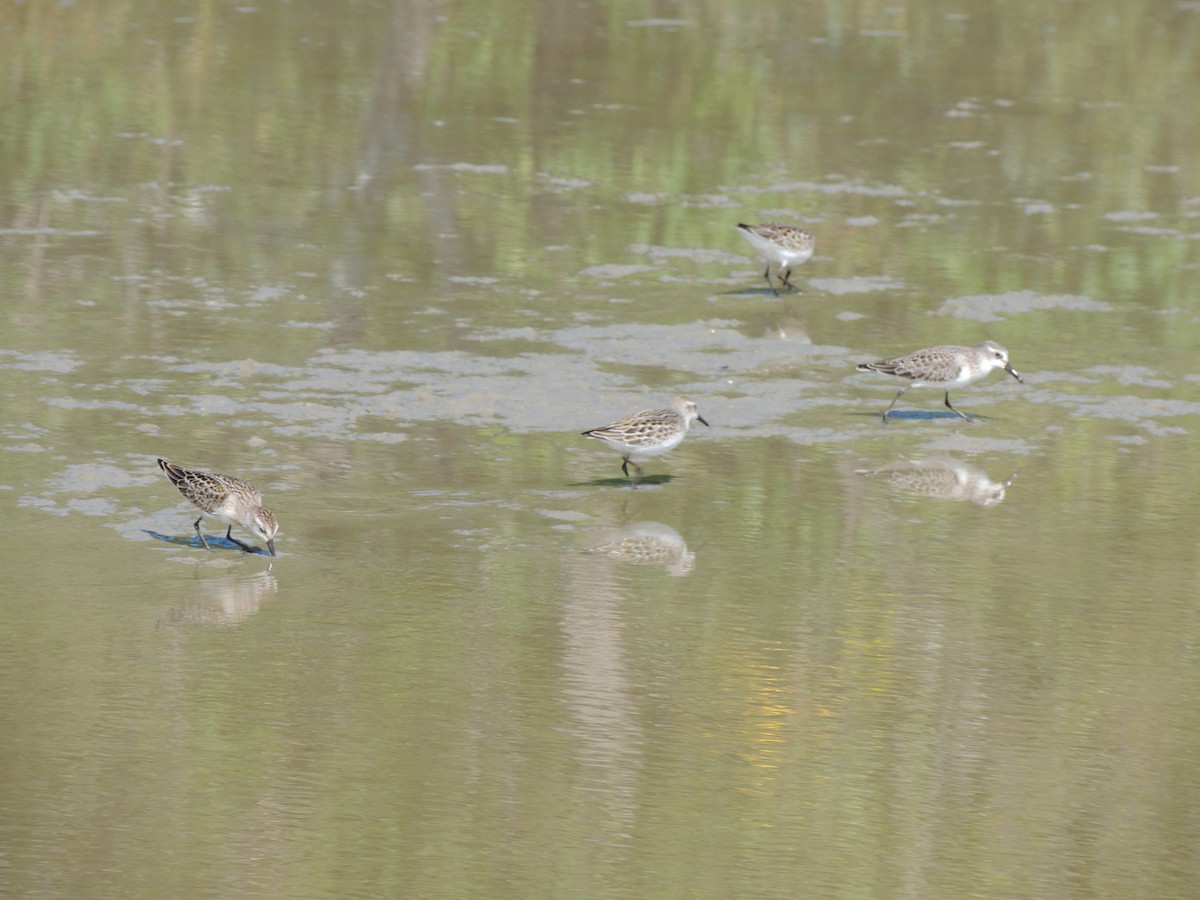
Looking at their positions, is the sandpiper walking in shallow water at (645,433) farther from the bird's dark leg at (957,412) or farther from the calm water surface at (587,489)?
the bird's dark leg at (957,412)

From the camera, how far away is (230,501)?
1194 cm

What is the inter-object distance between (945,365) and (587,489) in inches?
121

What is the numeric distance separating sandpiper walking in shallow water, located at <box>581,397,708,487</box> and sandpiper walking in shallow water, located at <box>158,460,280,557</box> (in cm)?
239

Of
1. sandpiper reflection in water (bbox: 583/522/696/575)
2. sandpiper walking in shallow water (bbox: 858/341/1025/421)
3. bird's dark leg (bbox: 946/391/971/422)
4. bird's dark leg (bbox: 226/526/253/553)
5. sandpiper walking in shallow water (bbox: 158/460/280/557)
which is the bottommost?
bird's dark leg (bbox: 226/526/253/553)

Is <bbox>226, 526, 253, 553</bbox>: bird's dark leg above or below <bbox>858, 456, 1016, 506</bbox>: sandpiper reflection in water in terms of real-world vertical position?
below

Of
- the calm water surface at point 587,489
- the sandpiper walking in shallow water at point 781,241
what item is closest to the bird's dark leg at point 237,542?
the calm water surface at point 587,489

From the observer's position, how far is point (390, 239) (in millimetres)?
19734

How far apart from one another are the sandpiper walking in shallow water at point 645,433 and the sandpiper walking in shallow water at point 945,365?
7.13 feet

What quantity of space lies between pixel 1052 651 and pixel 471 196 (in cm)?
1161

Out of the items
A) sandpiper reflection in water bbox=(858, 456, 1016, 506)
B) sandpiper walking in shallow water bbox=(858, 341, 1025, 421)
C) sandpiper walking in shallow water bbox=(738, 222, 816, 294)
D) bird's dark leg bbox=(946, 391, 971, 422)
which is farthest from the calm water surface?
sandpiper walking in shallow water bbox=(738, 222, 816, 294)

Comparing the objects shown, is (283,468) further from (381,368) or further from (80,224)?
(80,224)

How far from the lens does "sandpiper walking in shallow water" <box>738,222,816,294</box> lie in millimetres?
18219

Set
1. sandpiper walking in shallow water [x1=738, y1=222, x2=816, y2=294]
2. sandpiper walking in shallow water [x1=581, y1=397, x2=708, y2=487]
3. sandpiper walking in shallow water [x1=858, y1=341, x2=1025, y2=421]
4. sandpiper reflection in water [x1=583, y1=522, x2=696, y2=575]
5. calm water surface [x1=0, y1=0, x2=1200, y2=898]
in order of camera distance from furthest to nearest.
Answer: sandpiper walking in shallow water [x1=738, y1=222, x2=816, y2=294] < sandpiper walking in shallow water [x1=858, y1=341, x2=1025, y2=421] < sandpiper walking in shallow water [x1=581, y1=397, x2=708, y2=487] < sandpiper reflection in water [x1=583, y1=522, x2=696, y2=575] < calm water surface [x1=0, y1=0, x2=1200, y2=898]

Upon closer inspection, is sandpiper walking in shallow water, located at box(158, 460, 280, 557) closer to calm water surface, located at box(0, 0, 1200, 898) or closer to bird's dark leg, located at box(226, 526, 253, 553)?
bird's dark leg, located at box(226, 526, 253, 553)
